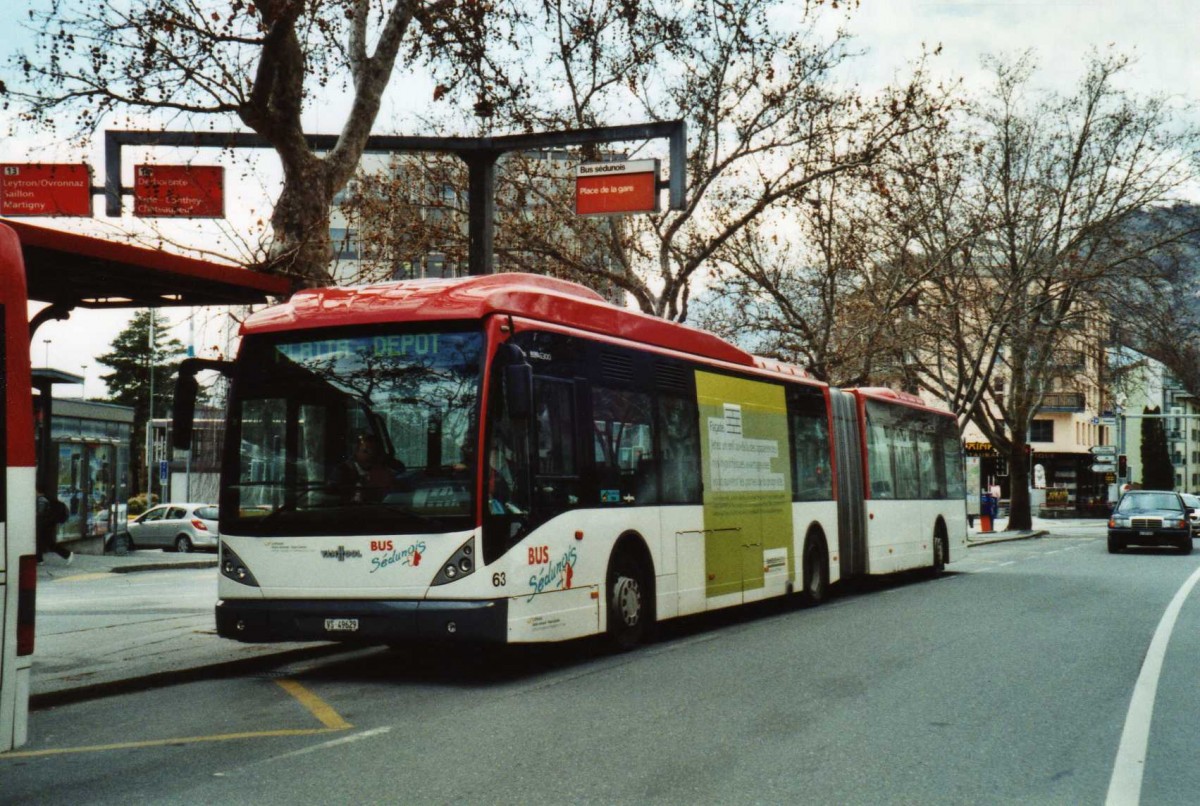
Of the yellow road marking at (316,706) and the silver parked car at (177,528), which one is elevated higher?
the silver parked car at (177,528)

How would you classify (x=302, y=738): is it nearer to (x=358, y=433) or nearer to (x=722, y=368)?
(x=358, y=433)

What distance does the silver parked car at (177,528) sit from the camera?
135ft

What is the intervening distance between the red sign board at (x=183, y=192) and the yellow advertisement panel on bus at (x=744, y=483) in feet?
17.5

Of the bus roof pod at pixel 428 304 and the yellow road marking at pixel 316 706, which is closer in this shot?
the yellow road marking at pixel 316 706

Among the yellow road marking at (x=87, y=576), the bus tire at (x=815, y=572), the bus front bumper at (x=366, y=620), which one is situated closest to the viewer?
the bus front bumper at (x=366, y=620)

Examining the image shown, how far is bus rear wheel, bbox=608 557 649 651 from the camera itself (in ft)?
40.0

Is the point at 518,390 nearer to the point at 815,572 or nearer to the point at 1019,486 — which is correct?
the point at 815,572

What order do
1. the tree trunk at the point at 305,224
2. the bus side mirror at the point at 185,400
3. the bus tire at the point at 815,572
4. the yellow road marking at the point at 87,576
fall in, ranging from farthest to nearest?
the yellow road marking at the point at 87,576, the bus tire at the point at 815,572, the tree trunk at the point at 305,224, the bus side mirror at the point at 185,400

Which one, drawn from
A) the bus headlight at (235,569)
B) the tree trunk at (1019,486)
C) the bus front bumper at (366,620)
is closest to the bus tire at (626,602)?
the bus front bumper at (366,620)

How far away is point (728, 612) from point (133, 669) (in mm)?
8155

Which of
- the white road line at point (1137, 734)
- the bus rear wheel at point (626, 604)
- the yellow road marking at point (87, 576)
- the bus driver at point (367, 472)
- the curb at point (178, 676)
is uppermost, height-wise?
the bus driver at point (367, 472)

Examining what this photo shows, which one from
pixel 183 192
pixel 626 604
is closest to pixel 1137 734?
pixel 626 604

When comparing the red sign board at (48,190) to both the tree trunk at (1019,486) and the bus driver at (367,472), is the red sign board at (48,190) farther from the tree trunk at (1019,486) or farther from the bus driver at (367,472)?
the tree trunk at (1019,486)

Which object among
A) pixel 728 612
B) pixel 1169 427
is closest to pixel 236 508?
pixel 728 612
